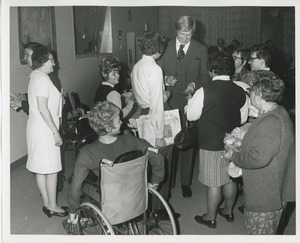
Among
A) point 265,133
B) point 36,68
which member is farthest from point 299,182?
point 36,68

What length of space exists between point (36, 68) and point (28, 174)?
116cm

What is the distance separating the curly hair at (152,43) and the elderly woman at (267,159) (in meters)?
0.77

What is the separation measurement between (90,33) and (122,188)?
3.23m

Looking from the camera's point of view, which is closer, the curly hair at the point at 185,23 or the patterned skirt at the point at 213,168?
the patterned skirt at the point at 213,168

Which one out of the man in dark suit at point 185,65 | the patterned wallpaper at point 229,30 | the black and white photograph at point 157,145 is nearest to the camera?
the black and white photograph at point 157,145

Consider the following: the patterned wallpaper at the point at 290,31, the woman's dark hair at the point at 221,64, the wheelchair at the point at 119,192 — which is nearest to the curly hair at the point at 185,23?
the woman's dark hair at the point at 221,64

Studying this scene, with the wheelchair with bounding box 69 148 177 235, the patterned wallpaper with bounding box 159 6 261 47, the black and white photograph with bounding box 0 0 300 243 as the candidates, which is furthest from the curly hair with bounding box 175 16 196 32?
the patterned wallpaper with bounding box 159 6 261 47

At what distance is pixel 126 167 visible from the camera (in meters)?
1.64

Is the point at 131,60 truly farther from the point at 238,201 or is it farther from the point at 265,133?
the point at 265,133

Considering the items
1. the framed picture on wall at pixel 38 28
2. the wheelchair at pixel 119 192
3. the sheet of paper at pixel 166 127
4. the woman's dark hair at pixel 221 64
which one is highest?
the framed picture on wall at pixel 38 28

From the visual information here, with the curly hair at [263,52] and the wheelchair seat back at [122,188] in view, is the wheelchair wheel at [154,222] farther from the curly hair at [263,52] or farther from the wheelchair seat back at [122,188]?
the curly hair at [263,52]

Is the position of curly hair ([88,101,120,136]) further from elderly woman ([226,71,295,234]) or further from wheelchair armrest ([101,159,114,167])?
elderly woman ([226,71,295,234])

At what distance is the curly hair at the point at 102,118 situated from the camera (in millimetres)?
1734

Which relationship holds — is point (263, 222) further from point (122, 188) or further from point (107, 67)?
point (107, 67)
